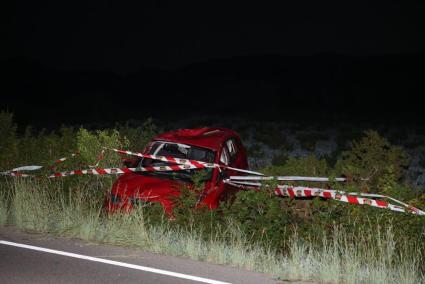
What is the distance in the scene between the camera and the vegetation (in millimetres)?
8789

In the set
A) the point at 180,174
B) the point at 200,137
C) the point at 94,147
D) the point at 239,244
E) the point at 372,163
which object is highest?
the point at 200,137

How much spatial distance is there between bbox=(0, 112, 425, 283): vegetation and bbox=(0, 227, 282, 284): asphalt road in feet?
1.18

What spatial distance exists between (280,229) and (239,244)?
1079 mm

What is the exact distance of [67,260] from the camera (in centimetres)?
900

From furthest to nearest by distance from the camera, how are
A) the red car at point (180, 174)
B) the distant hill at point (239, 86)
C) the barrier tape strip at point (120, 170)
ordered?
the distant hill at point (239, 86)
the barrier tape strip at point (120, 170)
the red car at point (180, 174)

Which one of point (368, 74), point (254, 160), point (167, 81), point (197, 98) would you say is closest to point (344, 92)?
point (368, 74)

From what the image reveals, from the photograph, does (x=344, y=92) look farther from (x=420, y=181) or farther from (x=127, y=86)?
(x=420, y=181)

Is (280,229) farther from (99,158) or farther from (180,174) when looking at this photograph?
(99,158)

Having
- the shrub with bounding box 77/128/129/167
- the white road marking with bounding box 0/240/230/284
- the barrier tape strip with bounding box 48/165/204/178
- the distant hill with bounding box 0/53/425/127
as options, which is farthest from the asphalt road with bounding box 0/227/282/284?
the distant hill with bounding box 0/53/425/127

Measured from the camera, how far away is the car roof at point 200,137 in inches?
518

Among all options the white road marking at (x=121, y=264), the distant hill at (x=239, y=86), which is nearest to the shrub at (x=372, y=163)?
the white road marking at (x=121, y=264)

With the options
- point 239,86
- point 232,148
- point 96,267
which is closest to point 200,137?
point 232,148

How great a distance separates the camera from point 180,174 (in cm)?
1255

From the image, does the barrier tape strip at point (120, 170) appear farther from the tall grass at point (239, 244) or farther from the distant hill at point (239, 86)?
the distant hill at point (239, 86)
